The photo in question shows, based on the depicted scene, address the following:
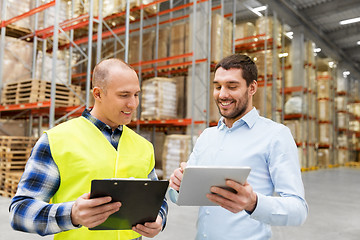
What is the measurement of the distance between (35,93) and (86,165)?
22.7 ft

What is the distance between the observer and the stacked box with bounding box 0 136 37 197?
286 inches

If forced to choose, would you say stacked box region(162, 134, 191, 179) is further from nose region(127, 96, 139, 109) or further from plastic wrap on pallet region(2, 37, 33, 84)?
nose region(127, 96, 139, 109)

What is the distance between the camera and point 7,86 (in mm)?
8547

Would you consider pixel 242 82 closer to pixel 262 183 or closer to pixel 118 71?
pixel 262 183

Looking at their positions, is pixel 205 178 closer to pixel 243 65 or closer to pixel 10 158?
pixel 243 65

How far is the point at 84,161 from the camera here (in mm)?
1526

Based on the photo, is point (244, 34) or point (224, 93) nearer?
point (224, 93)

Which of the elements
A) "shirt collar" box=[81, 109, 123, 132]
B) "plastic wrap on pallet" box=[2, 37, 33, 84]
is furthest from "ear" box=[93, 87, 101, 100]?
"plastic wrap on pallet" box=[2, 37, 33, 84]

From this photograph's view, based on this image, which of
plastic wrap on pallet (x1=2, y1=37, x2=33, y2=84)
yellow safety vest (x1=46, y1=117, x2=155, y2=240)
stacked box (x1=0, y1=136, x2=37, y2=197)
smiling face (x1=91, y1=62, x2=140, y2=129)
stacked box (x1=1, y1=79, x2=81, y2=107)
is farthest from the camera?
plastic wrap on pallet (x1=2, y1=37, x2=33, y2=84)

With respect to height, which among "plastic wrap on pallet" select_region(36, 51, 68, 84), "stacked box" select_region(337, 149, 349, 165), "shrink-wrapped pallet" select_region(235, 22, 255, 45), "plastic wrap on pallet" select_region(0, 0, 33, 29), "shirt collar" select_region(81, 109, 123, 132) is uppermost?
"shrink-wrapped pallet" select_region(235, 22, 255, 45)

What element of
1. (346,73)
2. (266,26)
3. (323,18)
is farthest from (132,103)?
(346,73)

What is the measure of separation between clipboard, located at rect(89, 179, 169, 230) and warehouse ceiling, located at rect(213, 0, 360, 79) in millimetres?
13000

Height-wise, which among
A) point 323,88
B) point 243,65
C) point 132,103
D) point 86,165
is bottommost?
point 86,165

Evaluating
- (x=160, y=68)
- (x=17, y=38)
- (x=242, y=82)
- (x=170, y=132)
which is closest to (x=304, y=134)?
(x=170, y=132)
